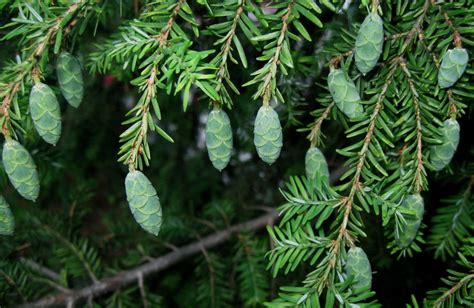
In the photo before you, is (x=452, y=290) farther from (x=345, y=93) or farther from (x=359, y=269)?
(x=345, y=93)

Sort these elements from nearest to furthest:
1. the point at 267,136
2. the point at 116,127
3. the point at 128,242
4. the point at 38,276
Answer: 1. the point at 267,136
2. the point at 38,276
3. the point at 128,242
4. the point at 116,127

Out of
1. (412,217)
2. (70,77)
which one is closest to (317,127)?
(412,217)

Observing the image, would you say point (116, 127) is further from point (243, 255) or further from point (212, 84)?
point (212, 84)

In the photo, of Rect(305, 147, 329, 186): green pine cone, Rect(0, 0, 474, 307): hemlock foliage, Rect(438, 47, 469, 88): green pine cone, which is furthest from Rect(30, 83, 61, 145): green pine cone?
Rect(438, 47, 469, 88): green pine cone

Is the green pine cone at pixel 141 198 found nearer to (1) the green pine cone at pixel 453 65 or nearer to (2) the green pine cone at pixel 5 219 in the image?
(2) the green pine cone at pixel 5 219

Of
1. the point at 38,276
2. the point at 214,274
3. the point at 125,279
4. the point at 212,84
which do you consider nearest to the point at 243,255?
the point at 214,274

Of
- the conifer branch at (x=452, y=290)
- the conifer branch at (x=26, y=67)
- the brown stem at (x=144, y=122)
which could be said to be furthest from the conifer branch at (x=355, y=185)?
the conifer branch at (x=26, y=67)

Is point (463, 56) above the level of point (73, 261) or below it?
above
